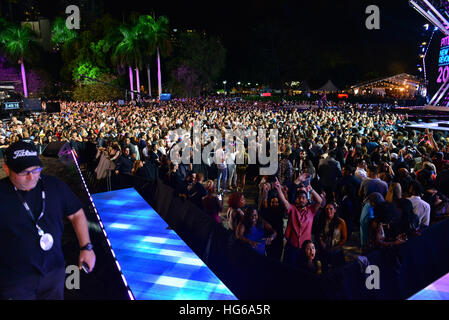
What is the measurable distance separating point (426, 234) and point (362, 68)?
88.7m

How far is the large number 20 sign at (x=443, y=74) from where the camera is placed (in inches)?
1030

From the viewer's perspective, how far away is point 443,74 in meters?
26.6

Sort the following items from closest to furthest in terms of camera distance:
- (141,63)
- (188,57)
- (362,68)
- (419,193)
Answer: (419,193)
(141,63)
(188,57)
(362,68)

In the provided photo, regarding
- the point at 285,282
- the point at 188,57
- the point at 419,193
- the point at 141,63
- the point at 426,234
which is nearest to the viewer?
the point at 285,282

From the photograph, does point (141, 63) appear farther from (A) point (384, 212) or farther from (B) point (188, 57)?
(A) point (384, 212)

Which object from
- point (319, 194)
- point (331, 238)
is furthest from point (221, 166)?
point (331, 238)

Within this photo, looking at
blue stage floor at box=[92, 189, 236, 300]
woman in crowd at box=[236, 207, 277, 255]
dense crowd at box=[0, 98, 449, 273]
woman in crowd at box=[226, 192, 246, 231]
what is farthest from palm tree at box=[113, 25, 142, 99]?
woman in crowd at box=[236, 207, 277, 255]

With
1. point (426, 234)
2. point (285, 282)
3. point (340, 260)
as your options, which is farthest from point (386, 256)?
point (285, 282)

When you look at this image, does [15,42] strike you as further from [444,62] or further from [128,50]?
[444,62]

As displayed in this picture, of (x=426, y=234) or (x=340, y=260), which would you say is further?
(x=426, y=234)

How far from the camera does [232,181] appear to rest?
10.7 meters

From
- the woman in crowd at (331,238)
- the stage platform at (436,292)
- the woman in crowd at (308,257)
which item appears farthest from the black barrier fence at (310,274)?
the woman in crowd at (308,257)

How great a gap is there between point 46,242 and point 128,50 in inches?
1885
